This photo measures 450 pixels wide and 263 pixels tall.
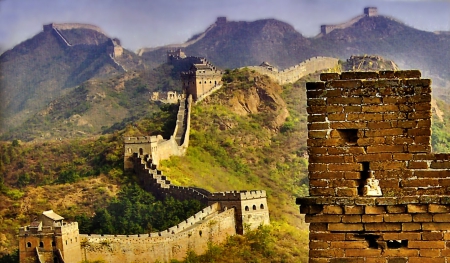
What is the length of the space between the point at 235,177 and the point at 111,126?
23.7 metres

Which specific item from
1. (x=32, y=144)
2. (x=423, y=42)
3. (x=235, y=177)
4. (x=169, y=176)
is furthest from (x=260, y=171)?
(x=423, y=42)

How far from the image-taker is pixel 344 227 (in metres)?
6.98

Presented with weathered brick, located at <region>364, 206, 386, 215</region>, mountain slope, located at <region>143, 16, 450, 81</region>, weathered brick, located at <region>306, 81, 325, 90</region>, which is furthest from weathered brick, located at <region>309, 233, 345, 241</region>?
mountain slope, located at <region>143, 16, 450, 81</region>

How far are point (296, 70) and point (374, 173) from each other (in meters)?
68.6

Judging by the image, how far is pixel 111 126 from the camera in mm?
79062

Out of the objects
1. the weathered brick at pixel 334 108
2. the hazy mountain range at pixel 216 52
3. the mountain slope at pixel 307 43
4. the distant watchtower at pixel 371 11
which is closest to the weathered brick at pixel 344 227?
the weathered brick at pixel 334 108

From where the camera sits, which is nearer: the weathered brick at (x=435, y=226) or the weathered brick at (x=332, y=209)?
the weathered brick at (x=435, y=226)

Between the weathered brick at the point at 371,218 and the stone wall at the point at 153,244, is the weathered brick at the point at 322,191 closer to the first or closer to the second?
the weathered brick at the point at 371,218

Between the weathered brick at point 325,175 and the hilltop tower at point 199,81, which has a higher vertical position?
the hilltop tower at point 199,81

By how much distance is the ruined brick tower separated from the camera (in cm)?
686

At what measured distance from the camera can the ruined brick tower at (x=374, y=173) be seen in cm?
686

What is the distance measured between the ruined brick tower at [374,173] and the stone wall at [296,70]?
63.8 meters

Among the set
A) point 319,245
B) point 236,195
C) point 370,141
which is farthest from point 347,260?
point 236,195

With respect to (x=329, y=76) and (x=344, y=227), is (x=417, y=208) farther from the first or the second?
(x=329, y=76)
